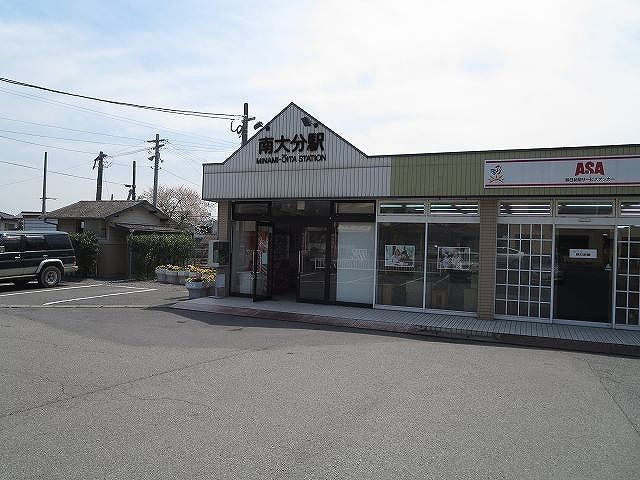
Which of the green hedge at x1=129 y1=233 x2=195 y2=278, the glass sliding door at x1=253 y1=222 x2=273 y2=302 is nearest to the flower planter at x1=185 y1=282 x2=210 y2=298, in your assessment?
the glass sliding door at x1=253 y1=222 x2=273 y2=302

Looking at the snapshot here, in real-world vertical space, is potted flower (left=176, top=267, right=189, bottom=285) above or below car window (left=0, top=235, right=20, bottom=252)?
below

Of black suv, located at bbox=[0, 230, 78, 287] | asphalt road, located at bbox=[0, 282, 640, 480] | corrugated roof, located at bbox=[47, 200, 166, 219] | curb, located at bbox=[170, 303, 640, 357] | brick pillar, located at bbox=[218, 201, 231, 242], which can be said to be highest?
corrugated roof, located at bbox=[47, 200, 166, 219]

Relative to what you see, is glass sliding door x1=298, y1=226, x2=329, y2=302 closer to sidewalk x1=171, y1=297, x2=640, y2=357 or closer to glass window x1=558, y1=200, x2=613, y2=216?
sidewalk x1=171, y1=297, x2=640, y2=357

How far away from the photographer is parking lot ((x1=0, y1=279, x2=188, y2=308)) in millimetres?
15656

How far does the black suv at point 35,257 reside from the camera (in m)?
18.7

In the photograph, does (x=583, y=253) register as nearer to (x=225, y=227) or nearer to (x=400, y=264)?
(x=400, y=264)

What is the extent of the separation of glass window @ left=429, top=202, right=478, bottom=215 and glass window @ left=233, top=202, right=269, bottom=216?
205 inches

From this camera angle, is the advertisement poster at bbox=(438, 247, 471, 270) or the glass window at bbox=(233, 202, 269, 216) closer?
the advertisement poster at bbox=(438, 247, 471, 270)

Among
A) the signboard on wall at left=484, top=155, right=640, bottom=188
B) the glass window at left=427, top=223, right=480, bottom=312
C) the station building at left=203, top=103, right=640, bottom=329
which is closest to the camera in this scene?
the signboard on wall at left=484, top=155, right=640, bottom=188

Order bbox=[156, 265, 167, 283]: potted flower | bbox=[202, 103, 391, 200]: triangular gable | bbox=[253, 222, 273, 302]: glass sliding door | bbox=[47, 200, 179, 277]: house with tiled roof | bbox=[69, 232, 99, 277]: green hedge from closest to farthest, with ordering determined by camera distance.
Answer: bbox=[202, 103, 391, 200]: triangular gable → bbox=[253, 222, 273, 302]: glass sliding door → bbox=[156, 265, 167, 283]: potted flower → bbox=[69, 232, 99, 277]: green hedge → bbox=[47, 200, 179, 277]: house with tiled roof

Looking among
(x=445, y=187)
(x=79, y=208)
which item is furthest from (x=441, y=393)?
(x=79, y=208)

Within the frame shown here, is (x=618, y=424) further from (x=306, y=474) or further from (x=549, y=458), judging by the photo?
(x=306, y=474)

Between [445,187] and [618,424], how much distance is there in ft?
27.1

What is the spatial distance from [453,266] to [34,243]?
15441mm
